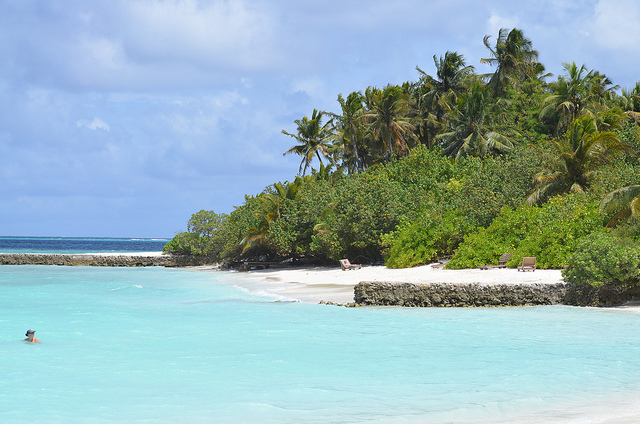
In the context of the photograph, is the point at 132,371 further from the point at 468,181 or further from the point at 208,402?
the point at 468,181

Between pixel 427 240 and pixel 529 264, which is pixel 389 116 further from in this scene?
pixel 529 264

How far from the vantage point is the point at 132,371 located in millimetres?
10469

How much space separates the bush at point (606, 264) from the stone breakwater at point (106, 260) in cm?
3911

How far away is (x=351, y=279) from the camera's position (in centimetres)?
2469

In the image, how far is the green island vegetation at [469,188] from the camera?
20219 mm

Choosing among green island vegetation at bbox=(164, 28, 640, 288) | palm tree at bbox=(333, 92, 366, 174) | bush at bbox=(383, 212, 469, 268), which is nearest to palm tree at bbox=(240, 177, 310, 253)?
green island vegetation at bbox=(164, 28, 640, 288)

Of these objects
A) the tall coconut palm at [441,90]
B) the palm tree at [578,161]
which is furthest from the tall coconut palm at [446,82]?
the palm tree at [578,161]

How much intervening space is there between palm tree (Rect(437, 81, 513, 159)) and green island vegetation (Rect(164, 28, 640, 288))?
0.31ft

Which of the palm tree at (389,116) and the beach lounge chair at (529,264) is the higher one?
the palm tree at (389,116)

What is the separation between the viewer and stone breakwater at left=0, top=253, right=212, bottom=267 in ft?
172

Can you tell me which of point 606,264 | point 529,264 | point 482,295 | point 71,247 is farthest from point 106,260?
point 71,247

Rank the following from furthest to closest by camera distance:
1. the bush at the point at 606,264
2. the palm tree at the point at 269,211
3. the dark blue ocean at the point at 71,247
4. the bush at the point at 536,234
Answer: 1. the dark blue ocean at the point at 71,247
2. the palm tree at the point at 269,211
3. the bush at the point at 536,234
4. the bush at the point at 606,264

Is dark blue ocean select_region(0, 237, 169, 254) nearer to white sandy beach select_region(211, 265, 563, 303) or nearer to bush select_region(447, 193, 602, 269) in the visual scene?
white sandy beach select_region(211, 265, 563, 303)

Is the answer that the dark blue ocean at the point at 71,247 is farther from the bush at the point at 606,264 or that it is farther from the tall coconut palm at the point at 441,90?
the bush at the point at 606,264
